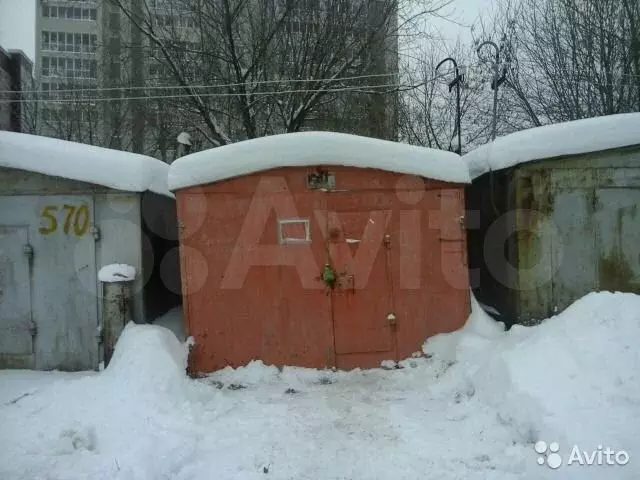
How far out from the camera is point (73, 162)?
5484mm

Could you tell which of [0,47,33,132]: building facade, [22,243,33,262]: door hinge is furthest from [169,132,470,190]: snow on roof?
[0,47,33,132]: building facade

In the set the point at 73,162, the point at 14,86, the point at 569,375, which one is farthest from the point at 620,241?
the point at 14,86

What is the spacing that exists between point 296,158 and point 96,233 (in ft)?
8.36

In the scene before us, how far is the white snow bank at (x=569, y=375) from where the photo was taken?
3.45m

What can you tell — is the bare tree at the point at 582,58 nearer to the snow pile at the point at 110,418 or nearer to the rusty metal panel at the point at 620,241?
the rusty metal panel at the point at 620,241

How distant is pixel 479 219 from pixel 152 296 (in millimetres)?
4862

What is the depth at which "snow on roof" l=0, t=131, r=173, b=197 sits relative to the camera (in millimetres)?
5469

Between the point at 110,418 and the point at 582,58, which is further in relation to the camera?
the point at 582,58

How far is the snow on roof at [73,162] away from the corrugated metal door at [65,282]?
12.9 inches

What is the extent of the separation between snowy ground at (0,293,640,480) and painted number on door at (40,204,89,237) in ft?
4.98

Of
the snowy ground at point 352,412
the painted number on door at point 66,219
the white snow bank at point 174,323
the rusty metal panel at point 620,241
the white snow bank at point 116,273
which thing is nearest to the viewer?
the snowy ground at point 352,412

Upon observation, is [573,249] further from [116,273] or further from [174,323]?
[116,273]

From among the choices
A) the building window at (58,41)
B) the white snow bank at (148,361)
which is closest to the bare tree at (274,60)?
the white snow bank at (148,361)

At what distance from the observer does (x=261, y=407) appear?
454 centimetres
